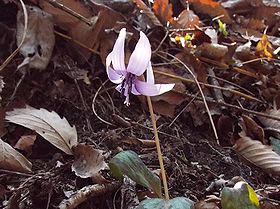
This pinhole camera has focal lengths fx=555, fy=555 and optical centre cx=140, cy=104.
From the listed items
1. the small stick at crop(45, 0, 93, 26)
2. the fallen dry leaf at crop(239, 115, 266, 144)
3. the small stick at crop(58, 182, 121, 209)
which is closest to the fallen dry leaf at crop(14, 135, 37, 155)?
the small stick at crop(58, 182, 121, 209)

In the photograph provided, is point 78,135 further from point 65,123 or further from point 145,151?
point 145,151

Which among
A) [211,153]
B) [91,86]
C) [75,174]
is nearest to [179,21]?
[91,86]

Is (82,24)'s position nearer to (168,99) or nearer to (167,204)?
(168,99)

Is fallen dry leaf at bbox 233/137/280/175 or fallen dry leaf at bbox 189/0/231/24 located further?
fallen dry leaf at bbox 189/0/231/24

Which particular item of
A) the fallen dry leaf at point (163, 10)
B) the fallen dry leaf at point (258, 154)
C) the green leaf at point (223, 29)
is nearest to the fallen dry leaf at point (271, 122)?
the fallen dry leaf at point (258, 154)

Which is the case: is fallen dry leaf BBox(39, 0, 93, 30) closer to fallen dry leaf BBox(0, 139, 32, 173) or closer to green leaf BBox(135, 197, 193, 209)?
fallen dry leaf BBox(0, 139, 32, 173)

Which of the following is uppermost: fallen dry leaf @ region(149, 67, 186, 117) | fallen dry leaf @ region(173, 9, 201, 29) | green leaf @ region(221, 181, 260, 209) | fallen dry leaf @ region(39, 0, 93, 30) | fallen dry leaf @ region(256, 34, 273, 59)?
fallen dry leaf @ region(39, 0, 93, 30)

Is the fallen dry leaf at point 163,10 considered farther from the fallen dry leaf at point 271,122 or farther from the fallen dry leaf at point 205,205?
the fallen dry leaf at point 205,205
